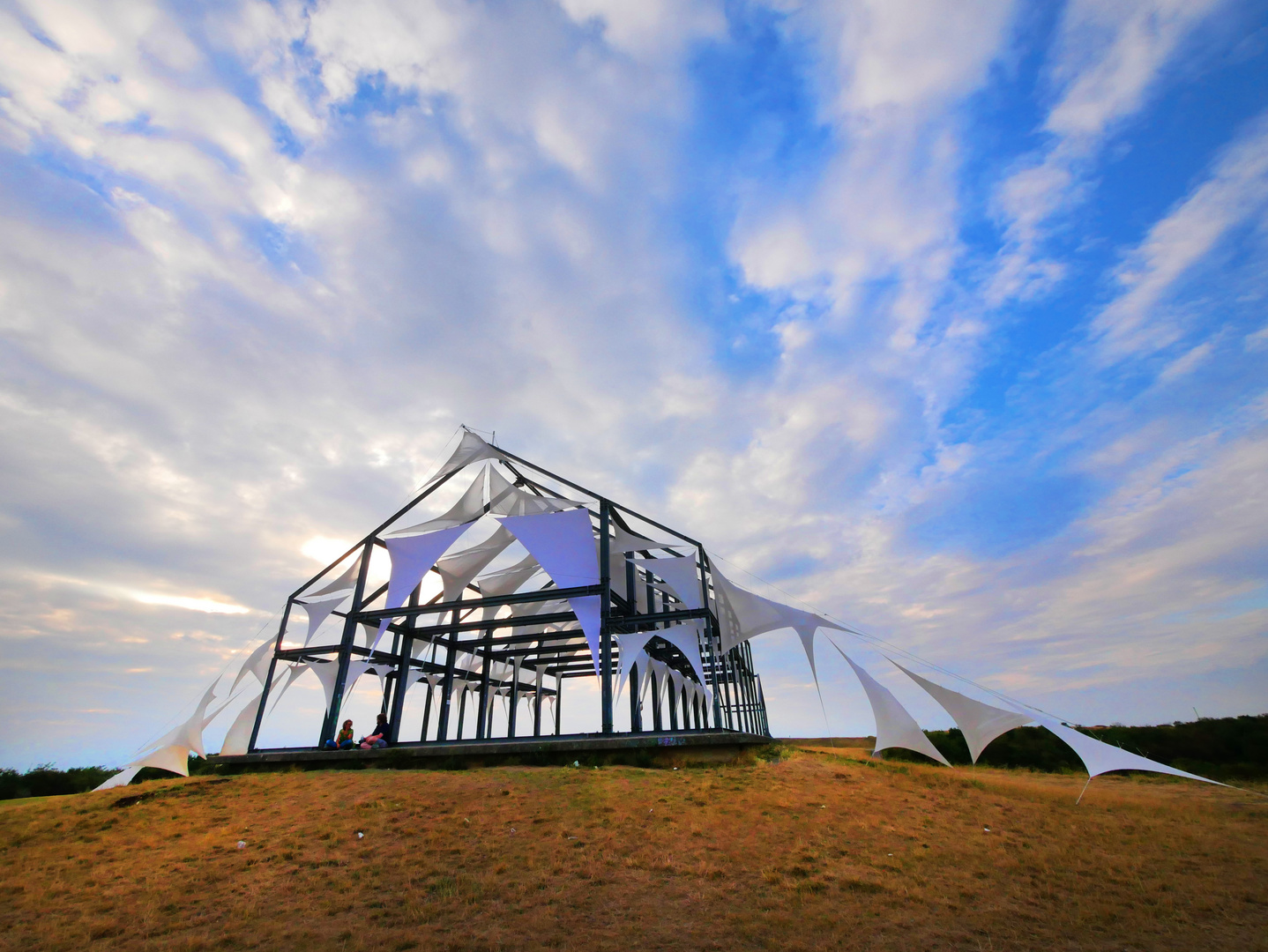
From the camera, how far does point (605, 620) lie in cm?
1434

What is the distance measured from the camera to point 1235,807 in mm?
9719

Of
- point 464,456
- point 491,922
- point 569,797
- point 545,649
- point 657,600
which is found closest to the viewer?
point 491,922

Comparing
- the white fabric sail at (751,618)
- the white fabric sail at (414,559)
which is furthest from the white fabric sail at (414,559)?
the white fabric sail at (751,618)

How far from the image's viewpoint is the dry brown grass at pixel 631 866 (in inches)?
214

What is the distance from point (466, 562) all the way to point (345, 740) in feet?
20.0

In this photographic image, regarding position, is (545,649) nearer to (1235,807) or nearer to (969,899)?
(969,899)

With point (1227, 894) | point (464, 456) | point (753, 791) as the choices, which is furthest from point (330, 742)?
point (1227, 894)

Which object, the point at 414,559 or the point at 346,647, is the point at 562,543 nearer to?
the point at 414,559

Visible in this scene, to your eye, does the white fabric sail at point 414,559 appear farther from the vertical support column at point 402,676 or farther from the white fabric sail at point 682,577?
Answer: the white fabric sail at point 682,577

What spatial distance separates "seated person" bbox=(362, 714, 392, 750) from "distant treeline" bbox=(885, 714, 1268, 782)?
1485 cm

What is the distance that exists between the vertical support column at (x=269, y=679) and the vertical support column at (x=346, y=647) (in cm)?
17

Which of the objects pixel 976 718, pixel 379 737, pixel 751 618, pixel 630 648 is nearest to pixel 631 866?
pixel 976 718

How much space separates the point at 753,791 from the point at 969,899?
13.4 feet

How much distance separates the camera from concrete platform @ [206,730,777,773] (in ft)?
39.6
